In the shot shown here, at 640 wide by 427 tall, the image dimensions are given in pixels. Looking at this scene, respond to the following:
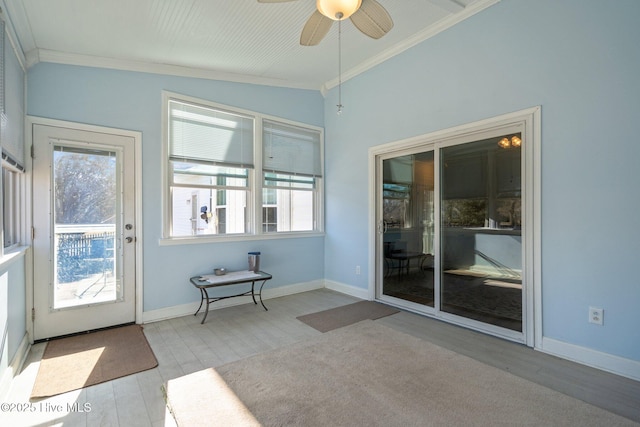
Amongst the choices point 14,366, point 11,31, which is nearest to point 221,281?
point 14,366

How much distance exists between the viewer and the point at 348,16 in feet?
7.16

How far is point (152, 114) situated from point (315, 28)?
7.26 ft

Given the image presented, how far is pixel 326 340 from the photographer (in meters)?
2.83

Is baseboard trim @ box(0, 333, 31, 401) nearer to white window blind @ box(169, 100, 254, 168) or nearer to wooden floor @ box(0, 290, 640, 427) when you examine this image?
wooden floor @ box(0, 290, 640, 427)

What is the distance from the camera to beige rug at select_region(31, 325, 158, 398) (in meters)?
2.27

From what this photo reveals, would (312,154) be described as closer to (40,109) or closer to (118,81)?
(118,81)

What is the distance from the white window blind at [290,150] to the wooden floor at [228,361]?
202 centimetres

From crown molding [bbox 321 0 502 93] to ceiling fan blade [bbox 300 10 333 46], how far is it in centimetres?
169

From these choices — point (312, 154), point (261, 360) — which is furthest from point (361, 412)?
point (312, 154)

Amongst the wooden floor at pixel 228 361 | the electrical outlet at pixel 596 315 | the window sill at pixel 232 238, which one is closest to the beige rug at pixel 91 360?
the wooden floor at pixel 228 361

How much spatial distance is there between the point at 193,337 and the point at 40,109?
2.65 metres

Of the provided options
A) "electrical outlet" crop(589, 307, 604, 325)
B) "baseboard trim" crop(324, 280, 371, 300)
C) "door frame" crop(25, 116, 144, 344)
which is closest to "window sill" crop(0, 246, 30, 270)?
"door frame" crop(25, 116, 144, 344)

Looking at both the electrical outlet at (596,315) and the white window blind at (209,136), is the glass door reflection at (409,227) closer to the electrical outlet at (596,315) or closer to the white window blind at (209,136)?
the electrical outlet at (596,315)

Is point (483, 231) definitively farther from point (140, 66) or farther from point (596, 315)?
point (140, 66)
